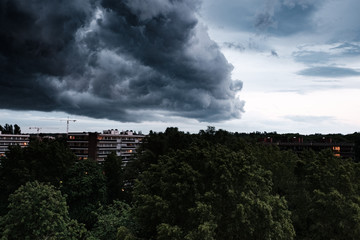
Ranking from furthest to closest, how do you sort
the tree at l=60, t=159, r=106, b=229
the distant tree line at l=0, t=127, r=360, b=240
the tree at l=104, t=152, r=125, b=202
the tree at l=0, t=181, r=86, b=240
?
the tree at l=104, t=152, r=125, b=202
the tree at l=60, t=159, r=106, b=229
the tree at l=0, t=181, r=86, b=240
the distant tree line at l=0, t=127, r=360, b=240

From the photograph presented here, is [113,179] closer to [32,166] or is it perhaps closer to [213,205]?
[32,166]

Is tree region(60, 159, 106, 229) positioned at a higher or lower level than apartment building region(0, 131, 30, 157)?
lower

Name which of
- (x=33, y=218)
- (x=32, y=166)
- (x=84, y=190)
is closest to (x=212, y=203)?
(x=33, y=218)

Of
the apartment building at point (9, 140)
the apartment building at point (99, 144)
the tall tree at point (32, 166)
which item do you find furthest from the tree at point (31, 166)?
the apartment building at point (9, 140)

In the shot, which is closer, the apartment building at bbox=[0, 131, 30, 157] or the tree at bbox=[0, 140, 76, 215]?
the tree at bbox=[0, 140, 76, 215]

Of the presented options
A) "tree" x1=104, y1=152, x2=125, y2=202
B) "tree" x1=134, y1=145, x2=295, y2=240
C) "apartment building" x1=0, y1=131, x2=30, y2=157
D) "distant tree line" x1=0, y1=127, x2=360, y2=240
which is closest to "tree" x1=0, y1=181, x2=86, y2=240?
"distant tree line" x1=0, y1=127, x2=360, y2=240

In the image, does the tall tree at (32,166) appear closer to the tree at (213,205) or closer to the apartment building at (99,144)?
the tree at (213,205)

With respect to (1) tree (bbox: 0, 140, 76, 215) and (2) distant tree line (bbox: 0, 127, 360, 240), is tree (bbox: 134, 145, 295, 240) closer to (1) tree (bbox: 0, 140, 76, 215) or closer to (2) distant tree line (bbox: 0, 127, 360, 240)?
(2) distant tree line (bbox: 0, 127, 360, 240)

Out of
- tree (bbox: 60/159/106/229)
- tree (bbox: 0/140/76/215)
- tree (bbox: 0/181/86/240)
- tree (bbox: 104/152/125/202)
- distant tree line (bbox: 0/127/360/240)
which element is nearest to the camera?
distant tree line (bbox: 0/127/360/240)

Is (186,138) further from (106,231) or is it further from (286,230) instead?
(286,230)

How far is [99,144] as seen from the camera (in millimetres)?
137000

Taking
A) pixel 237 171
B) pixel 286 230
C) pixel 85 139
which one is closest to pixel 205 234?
pixel 237 171

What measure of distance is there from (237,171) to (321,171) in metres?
12.5

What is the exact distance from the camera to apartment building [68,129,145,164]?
5113 inches
